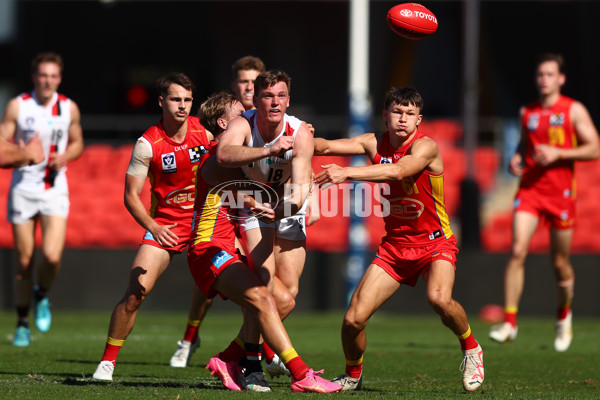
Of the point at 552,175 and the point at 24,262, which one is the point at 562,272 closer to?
the point at 552,175

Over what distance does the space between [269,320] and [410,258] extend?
1243 millimetres

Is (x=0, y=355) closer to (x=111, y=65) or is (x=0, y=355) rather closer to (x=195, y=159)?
(x=195, y=159)

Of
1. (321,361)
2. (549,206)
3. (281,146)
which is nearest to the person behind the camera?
(281,146)

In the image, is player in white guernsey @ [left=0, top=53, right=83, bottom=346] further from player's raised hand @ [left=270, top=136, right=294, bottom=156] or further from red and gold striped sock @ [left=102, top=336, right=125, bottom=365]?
player's raised hand @ [left=270, top=136, right=294, bottom=156]

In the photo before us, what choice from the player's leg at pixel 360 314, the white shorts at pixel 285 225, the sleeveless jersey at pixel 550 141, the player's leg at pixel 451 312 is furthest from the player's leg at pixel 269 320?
the sleeveless jersey at pixel 550 141

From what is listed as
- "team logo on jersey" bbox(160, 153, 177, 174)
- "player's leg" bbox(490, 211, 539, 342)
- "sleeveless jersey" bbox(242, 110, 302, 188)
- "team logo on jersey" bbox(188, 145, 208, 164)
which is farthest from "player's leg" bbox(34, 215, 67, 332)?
"player's leg" bbox(490, 211, 539, 342)

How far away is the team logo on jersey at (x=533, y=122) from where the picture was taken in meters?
10.6

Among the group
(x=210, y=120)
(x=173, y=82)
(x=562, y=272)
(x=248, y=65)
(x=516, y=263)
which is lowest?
(x=562, y=272)

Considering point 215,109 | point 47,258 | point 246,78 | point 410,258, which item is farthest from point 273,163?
point 47,258

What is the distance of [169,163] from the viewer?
767cm

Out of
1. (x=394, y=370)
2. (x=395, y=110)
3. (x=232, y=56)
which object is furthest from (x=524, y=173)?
(x=232, y=56)

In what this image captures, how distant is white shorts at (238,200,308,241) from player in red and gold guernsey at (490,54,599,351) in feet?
10.6

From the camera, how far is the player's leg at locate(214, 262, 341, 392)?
6559 mm

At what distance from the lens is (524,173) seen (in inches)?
414
